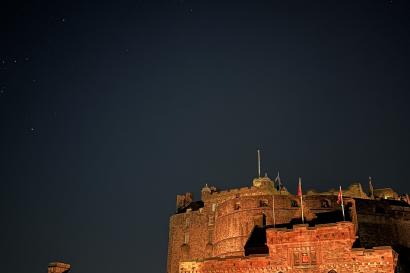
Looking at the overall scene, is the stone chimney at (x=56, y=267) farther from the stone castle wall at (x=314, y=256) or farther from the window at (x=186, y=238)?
the window at (x=186, y=238)

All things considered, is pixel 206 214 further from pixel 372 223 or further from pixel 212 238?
pixel 372 223

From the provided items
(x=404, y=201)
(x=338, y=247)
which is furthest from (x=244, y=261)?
(x=404, y=201)

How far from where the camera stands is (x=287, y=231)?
4438cm

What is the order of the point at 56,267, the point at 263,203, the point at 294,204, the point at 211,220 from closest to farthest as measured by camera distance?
the point at 56,267
the point at 294,204
the point at 263,203
the point at 211,220

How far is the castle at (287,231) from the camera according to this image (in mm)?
42312

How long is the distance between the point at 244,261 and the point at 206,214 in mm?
31170

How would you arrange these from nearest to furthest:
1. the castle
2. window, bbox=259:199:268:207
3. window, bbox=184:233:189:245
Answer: the castle
window, bbox=259:199:268:207
window, bbox=184:233:189:245

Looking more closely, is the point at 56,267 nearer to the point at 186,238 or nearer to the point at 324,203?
the point at 186,238

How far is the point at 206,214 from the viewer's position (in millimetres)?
76188

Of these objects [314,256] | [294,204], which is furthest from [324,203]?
[314,256]

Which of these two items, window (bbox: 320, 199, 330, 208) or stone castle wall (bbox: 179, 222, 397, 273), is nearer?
stone castle wall (bbox: 179, 222, 397, 273)

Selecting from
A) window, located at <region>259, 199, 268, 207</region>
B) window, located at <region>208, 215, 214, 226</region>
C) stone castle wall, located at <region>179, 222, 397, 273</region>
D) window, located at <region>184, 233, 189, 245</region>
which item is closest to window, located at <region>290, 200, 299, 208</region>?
window, located at <region>259, 199, 268, 207</region>

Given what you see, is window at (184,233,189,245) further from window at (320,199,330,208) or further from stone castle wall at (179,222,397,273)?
stone castle wall at (179,222,397,273)

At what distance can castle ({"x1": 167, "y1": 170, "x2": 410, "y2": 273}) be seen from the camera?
42.3 m
